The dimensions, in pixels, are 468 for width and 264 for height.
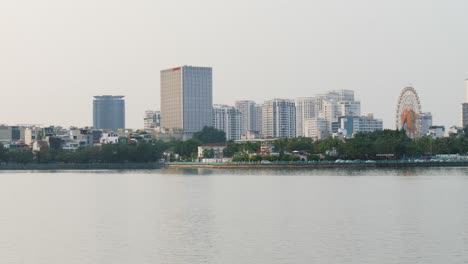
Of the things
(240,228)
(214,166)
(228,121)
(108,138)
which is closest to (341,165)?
(214,166)

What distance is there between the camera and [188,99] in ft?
587

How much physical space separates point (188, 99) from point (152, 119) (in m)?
19.3

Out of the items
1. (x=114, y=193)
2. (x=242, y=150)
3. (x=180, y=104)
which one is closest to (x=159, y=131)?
(x=180, y=104)

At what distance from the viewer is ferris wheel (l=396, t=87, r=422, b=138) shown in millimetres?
96875

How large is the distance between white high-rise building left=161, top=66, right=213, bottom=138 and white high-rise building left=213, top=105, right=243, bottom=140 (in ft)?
24.8

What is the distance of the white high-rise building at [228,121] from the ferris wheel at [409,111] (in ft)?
298

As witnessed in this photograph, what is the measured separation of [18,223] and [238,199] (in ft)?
41.0

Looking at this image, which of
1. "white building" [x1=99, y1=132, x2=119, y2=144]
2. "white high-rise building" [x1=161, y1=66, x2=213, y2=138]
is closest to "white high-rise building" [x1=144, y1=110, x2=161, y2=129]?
"white high-rise building" [x1=161, y1=66, x2=213, y2=138]

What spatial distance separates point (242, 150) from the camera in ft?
367

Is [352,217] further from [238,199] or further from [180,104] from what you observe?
[180,104]

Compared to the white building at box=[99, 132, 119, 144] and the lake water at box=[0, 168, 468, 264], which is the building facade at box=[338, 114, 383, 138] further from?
the lake water at box=[0, 168, 468, 264]

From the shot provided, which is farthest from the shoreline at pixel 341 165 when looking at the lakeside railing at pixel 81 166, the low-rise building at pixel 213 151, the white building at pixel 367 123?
the white building at pixel 367 123

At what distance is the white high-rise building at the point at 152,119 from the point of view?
192m

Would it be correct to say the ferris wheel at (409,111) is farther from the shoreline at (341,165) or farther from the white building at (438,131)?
the white building at (438,131)
